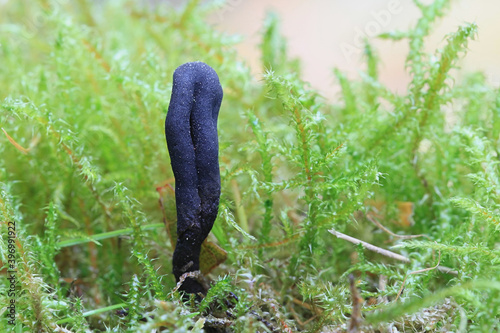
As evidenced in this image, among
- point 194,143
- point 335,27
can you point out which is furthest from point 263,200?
point 335,27

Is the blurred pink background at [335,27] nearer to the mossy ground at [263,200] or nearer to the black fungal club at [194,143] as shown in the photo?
the mossy ground at [263,200]

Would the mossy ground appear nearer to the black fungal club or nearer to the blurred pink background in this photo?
the black fungal club

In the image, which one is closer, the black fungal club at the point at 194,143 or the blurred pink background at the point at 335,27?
the black fungal club at the point at 194,143

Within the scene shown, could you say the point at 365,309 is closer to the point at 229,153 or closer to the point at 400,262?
the point at 400,262

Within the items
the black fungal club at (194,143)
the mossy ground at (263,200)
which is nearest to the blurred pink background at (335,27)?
the mossy ground at (263,200)

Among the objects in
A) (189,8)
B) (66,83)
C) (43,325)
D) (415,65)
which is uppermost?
(189,8)

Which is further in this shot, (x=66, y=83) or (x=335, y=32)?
(x=335, y=32)

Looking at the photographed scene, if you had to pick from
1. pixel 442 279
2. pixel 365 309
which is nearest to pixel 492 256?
pixel 442 279

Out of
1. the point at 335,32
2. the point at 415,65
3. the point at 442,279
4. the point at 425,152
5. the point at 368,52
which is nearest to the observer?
the point at 442,279
